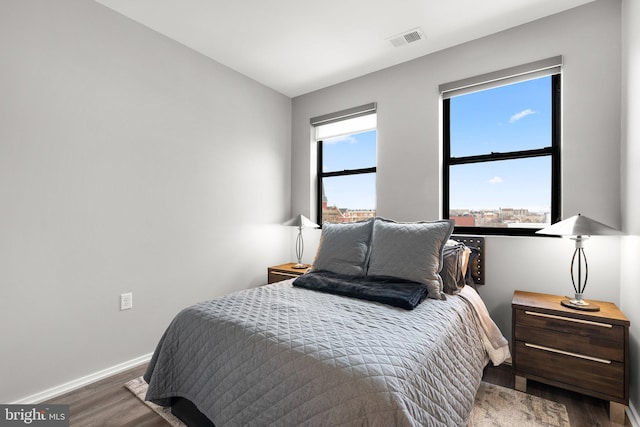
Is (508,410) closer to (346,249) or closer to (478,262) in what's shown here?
(478,262)

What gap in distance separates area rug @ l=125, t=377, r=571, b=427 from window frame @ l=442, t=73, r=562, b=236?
3.77 feet

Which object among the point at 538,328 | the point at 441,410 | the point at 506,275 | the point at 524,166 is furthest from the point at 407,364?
the point at 524,166

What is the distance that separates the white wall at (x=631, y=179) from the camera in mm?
1729


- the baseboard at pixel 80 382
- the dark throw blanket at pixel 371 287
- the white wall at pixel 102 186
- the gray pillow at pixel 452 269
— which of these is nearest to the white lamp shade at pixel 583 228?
the gray pillow at pixel 452 269

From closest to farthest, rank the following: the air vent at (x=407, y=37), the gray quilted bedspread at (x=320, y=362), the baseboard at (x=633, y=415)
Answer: the gray quilted bedspread at (x=320, y=362)
the baseboard at (x=633, y=415)
the air vent at (x=407, y=37)

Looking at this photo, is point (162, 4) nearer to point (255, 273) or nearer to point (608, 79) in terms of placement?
point (255, 273)

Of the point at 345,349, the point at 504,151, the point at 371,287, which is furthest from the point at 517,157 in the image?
the point at 345,349

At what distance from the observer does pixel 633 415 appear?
167 centimetres


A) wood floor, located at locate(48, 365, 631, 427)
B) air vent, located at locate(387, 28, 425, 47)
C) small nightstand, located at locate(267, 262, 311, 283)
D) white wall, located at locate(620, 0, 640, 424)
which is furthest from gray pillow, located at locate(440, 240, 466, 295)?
air vent, located at locate(387, 28, 425, 47)

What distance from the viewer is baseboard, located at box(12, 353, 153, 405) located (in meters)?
1.88

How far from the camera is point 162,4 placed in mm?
2182

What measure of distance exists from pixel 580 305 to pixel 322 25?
2675 mm

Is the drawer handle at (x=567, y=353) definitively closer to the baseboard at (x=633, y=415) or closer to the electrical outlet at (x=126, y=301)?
the baseboard at (x=633, y=415)

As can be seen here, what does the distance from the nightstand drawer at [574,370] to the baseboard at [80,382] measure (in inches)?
110
